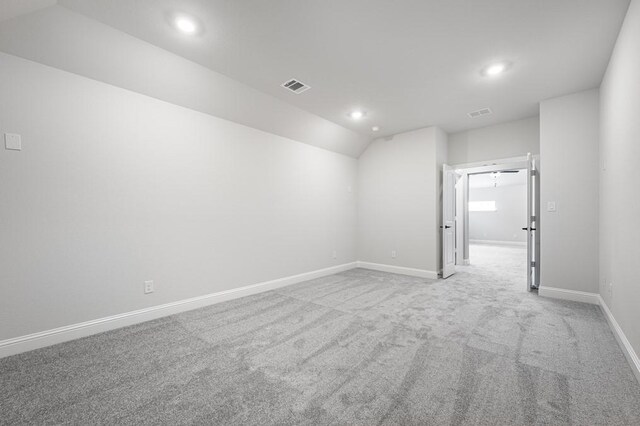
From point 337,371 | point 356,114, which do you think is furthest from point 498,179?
point 337,371

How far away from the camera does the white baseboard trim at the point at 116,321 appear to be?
7.48 ft

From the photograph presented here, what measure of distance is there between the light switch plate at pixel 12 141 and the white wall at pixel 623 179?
4914mm

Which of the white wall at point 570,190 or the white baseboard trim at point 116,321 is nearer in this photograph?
the white baseboard trim at point 116,321

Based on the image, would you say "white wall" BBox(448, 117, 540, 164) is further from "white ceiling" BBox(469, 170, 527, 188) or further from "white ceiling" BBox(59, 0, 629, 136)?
"white ceiling" BBox(469, 170, 527, 188)

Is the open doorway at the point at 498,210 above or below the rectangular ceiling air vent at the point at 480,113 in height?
below

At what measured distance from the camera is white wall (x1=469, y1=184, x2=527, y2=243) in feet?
35.9

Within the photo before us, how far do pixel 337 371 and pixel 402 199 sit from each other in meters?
3.99

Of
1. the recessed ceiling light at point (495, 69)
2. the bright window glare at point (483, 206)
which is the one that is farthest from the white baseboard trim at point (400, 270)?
the bright window glare at point (483, 206)

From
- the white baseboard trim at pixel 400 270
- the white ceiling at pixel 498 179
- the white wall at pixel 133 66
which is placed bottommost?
the white baseboard trim at pixel 400 270

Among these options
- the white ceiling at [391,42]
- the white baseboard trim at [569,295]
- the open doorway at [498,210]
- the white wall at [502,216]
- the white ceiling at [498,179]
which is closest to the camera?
the white ceiling at [391,42]

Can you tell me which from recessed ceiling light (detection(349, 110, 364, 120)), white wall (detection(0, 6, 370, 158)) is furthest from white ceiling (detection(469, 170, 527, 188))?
white wall (detection(0, 6, 370, 158))

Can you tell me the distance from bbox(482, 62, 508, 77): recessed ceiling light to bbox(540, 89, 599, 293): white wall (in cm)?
139

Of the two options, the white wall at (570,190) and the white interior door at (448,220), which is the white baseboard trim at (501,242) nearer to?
the white interior door at (448,220)

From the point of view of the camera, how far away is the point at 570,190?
3684 millimetres
